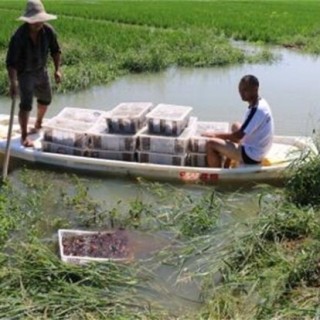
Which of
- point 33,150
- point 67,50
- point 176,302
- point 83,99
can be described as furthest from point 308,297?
point 67,50

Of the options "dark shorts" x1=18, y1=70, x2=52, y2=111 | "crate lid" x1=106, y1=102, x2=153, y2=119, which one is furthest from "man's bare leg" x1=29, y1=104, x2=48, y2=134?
"crate lid" x1=106, y1=102, x2=153, y2=119

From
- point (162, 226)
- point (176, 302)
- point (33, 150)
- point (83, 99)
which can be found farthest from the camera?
point (83, 99)

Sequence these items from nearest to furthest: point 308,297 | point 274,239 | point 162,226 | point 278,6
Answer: point 308,297 < point 274,239 < point 162,226 < point 278,6

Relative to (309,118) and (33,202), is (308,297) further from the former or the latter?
(309,118)

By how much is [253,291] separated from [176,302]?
1.82 ft

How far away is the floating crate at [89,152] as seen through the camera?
7633 mm

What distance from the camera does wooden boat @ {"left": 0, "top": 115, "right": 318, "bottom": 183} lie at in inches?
284

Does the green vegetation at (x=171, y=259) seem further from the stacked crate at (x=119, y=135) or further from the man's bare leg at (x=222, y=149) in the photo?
the stacked crate at (x=119, y=135)

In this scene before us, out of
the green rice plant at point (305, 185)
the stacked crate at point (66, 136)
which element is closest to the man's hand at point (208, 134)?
the green rice plant at point (305, 185)

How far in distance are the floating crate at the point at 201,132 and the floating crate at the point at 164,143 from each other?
0.07 metres

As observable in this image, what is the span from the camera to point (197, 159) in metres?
7.58

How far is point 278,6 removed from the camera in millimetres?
27922

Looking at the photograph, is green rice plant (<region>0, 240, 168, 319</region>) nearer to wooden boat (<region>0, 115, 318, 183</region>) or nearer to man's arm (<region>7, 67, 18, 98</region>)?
wooden boat (<region>0, 115, 318, 183</region>)

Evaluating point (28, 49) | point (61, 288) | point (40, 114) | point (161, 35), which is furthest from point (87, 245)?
point (161, 35)
